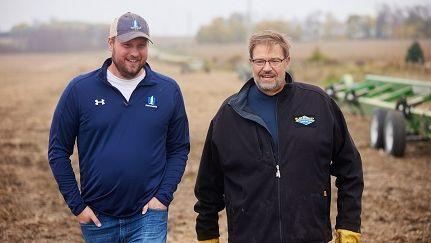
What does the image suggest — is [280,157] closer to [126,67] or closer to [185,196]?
[126,67]

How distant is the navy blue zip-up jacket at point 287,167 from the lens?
9.46 ft

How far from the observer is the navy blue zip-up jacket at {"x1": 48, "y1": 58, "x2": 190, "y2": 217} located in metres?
3.13

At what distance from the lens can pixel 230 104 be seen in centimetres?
304

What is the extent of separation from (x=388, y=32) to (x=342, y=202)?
113 metres

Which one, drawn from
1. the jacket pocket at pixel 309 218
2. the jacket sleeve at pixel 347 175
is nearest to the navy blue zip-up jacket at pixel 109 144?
the jacket pocket at pixel 309 218

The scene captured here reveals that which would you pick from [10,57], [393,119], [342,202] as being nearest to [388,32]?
[10,57]

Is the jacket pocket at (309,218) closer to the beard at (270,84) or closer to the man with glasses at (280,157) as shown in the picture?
the man with glasses at (280,157)

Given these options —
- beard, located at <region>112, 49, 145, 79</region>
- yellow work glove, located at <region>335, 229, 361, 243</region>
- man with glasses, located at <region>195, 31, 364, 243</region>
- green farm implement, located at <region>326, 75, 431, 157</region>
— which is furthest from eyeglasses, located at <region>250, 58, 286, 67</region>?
green farm implement, located at <region>326, 75, 431, 157</region>

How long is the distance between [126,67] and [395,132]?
24.0ft

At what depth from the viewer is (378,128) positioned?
1035 cm

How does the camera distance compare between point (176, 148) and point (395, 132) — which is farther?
point (395, 132)

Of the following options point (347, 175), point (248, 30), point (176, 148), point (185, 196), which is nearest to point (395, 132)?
point (185, 196)

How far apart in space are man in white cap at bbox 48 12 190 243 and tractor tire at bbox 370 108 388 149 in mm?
7818

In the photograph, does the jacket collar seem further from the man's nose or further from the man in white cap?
the man's nose
